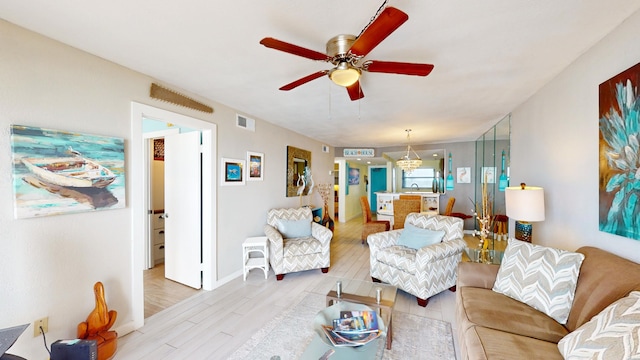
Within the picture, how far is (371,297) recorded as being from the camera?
2123mm

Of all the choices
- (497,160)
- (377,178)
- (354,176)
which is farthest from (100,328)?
(377,178)

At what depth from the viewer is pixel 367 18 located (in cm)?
150

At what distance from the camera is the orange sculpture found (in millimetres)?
1830

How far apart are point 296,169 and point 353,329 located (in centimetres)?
367

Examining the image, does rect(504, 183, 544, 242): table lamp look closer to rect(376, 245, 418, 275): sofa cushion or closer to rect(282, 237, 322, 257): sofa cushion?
rect(376, 245, 418, 275): sofa cushion

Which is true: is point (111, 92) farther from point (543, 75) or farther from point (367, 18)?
point (543, 75)

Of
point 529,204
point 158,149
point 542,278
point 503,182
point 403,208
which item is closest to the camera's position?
point 542,278

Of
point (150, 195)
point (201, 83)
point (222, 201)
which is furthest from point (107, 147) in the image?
point (150, 195)

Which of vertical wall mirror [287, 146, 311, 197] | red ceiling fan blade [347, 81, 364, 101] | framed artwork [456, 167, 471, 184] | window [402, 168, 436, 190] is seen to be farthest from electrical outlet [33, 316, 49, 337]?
window [402, 168, 436, 190]

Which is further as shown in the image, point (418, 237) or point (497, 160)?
point (497, 160)

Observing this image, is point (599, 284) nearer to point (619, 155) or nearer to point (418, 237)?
point (619, 155)

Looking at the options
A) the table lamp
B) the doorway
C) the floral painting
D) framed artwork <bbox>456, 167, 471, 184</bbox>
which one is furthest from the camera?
framed artwork <bbox>456, 167, 471, 184</bbox>

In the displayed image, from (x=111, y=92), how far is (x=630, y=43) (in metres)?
3.89

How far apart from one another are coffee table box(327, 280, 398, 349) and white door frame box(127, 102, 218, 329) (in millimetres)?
1780
